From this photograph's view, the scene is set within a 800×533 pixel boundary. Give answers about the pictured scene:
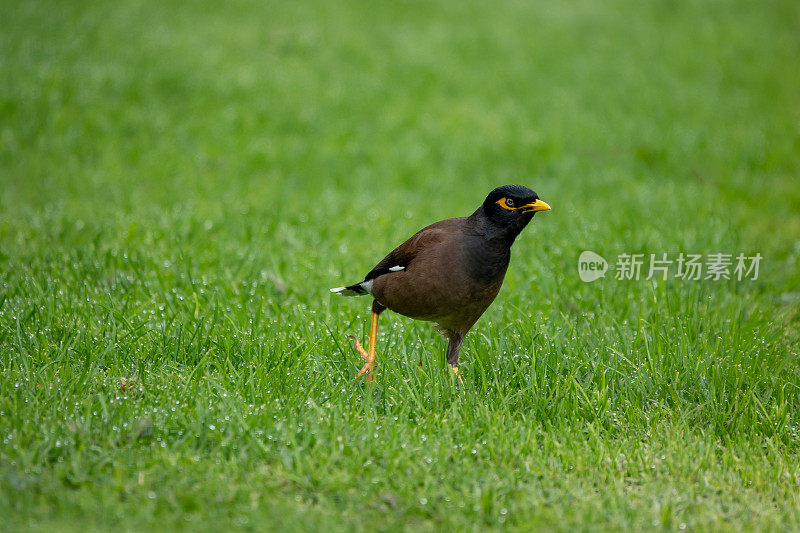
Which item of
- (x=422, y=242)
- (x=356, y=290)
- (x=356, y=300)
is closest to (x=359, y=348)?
Answer: (x=356, y=290)

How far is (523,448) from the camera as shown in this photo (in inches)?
157

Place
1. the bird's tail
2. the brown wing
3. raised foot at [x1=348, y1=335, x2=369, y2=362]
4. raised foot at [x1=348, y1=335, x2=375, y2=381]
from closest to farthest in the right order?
the brown wing < raised foot at [x1=348, y1=335, x2=375, y2=381] < raised foot at [x1=348, y1=335, x2=369, y2=362] < the bird's tail

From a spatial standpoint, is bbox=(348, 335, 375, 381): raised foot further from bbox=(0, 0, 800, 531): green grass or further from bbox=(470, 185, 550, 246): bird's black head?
bbox=(470, 185, 550, 246): bird's black head

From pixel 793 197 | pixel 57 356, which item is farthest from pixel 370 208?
pixel 793 197

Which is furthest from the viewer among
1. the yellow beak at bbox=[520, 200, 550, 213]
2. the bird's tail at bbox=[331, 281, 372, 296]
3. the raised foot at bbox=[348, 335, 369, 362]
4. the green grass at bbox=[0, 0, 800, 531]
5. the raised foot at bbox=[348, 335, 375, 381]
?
the bird's tail at bbox=[331, 281, 372, 296]

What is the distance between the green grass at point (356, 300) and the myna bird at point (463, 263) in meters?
0.45

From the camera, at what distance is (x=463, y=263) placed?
432 centimetres

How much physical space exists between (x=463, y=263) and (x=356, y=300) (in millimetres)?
1936

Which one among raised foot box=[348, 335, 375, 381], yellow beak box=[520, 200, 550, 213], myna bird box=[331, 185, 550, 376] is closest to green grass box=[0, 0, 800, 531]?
raised foot box=[348, 335, 375, 381]

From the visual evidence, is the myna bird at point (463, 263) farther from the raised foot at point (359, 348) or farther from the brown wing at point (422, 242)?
the raised foot at point (359, 348)

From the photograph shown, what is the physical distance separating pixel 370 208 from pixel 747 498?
5.48 metres

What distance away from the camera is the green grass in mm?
3660

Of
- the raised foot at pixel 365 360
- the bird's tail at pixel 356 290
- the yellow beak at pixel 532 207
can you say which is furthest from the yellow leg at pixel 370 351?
the yellow beak at pixel 532 207

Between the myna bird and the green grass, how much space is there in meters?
0.45
